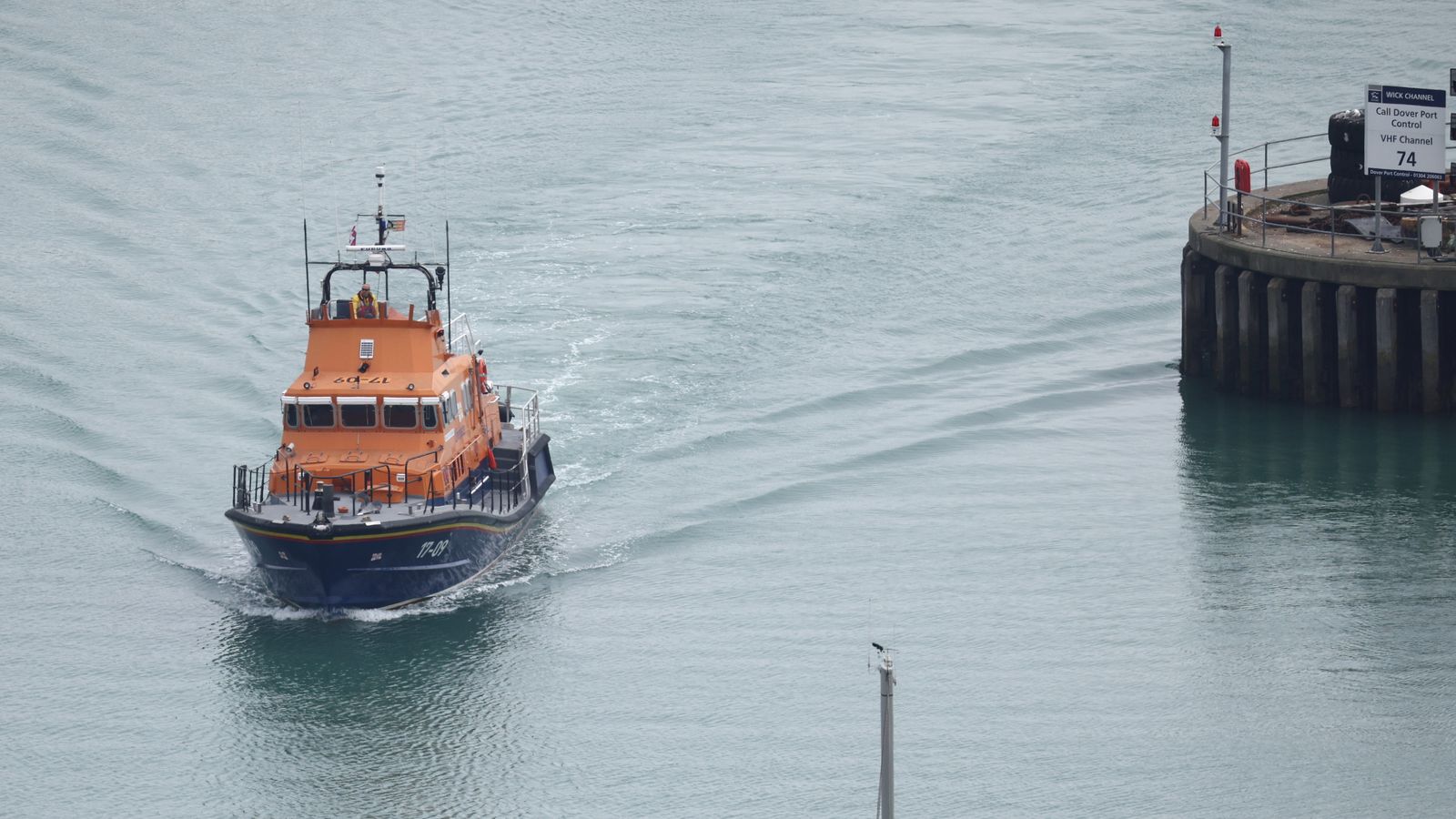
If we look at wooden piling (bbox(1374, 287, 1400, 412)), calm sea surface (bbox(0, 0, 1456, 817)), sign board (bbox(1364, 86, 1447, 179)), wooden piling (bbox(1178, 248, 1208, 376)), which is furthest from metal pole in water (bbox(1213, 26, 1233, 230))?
wooden piling (bbox(1374, 287, 1400, 412))

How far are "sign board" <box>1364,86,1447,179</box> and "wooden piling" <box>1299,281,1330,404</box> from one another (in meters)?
2.92

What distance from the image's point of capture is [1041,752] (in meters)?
26.4

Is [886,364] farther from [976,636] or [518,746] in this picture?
[518,746]

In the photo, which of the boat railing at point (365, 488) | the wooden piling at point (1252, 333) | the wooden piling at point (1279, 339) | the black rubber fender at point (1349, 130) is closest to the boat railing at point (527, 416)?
the boat railing at point (365, 488)

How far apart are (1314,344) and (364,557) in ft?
61.6

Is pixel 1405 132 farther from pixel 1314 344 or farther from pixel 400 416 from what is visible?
pixel 400 416

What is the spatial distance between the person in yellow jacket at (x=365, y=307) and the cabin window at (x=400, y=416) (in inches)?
64.6

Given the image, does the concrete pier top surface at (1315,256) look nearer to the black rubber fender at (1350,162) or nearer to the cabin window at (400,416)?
the black rubber fender at (1350,162)

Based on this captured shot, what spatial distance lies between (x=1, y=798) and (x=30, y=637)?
518cm

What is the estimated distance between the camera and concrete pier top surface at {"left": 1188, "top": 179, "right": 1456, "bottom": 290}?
122 ft

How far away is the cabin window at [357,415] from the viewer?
32.0m

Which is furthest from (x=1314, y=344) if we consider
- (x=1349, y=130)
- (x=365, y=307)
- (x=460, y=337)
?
(x=365, y=307)

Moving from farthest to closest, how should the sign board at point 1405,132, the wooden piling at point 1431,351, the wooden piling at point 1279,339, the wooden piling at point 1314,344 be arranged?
the sign board at point 1405,132
the wooden piling at point 1279,339
the wooden piling at point 1314,344
the wooden piling at point 1431,351

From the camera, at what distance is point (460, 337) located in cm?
3538
